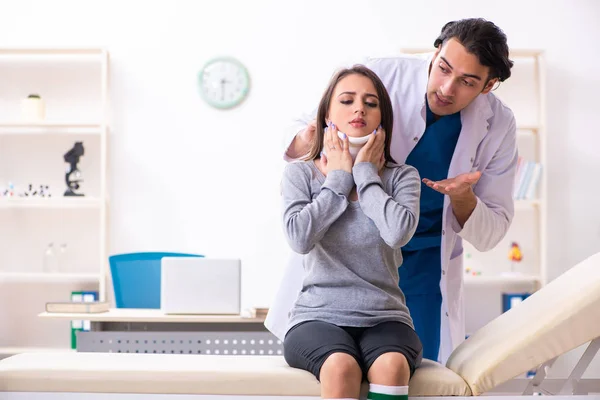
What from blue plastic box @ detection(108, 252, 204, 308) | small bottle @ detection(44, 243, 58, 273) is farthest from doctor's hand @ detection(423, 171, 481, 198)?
small bottle @ detection(44, 243, 58, 273)

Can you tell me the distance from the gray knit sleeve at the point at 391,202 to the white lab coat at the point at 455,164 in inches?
12.9

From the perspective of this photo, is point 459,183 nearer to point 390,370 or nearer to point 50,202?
point 390,370

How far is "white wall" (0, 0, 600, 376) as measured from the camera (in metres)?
4.60

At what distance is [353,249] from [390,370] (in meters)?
0.30

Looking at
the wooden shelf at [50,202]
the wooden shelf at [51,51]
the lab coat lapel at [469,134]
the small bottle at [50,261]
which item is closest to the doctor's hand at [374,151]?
the lab coat lapel at [469,134]

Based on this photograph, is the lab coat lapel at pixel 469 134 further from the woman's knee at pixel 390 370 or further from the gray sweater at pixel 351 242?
the woman's knee at pixel 390 370

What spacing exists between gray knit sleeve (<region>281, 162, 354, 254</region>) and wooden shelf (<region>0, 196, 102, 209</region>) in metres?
2.84

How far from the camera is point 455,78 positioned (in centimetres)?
191

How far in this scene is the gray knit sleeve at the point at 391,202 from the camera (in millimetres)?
1591

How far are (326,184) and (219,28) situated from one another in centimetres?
315

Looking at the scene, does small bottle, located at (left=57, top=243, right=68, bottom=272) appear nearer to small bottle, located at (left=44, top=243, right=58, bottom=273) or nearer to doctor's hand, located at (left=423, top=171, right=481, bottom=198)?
small bottle, located at (left=44, top=243, right=58, bottom=273)

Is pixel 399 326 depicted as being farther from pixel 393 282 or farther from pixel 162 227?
pixel 162 227

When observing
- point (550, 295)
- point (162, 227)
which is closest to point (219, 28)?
point (162, 227)

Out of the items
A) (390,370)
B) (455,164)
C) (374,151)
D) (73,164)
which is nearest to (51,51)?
(73,164)
